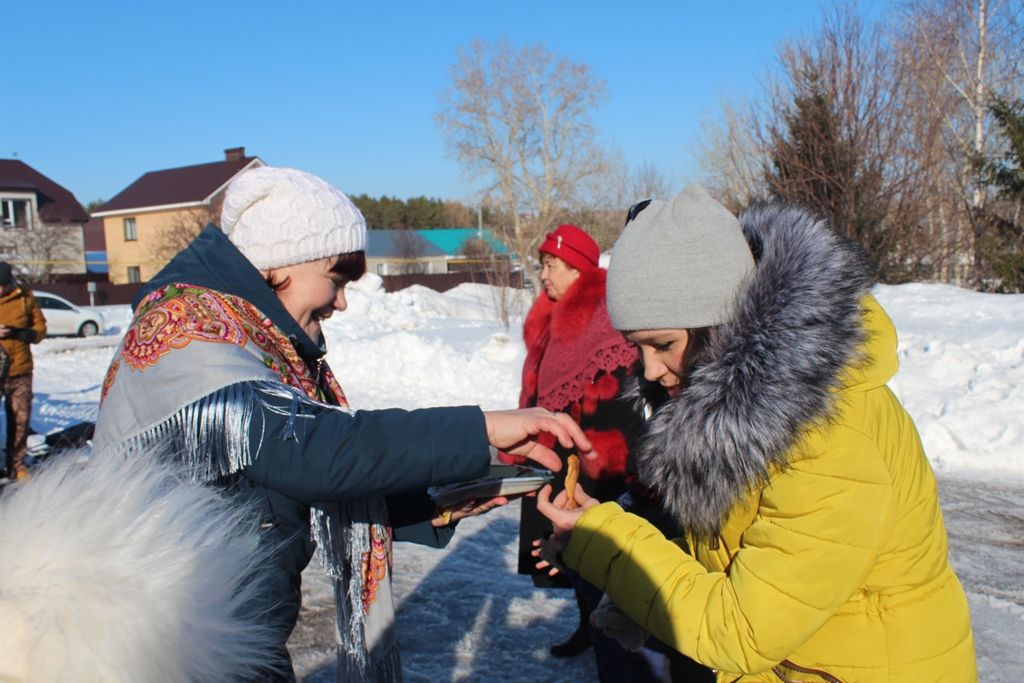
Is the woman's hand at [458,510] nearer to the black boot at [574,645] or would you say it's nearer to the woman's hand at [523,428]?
the woman's hand at [523,428]

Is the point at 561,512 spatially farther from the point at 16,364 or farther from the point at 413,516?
the point at 16,364

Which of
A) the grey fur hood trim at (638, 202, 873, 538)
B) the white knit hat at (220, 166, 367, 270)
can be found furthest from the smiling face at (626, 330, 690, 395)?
the white knit hat at (220, 166, 367, 270)

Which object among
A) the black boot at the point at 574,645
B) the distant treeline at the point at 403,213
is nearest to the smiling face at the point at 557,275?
the black boot at the point at 574,645

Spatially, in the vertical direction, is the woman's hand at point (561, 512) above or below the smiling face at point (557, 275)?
below

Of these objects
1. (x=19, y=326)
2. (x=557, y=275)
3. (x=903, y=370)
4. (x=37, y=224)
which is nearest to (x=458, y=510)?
(x=557, y=275)

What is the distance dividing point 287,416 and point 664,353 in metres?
0.87

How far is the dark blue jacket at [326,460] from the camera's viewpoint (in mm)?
1674

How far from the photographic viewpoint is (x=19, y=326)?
8398mm

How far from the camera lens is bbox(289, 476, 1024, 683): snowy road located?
4207 mm

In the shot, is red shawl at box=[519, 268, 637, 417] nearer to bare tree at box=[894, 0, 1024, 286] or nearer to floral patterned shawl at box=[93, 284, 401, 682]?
floral patterned shawl at box=[93, 284, 401, 682]

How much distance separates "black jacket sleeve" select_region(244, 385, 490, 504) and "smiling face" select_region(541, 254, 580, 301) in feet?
9.61

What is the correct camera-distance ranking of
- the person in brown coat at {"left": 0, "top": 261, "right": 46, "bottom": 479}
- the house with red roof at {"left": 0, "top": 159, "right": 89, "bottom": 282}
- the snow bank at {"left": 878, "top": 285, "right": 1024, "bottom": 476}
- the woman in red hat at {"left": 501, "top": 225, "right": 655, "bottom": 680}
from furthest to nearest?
1. the house with red roof at {"left": 0, "top": 159, "right": 89, "bottom": 282}
2. the person in brown coat at {"left": 0, "top": 261, "right": 46, "bottom": 479}
3. the snow bank at {"left": 878, "top": 285, "right": 1024, "bottom": 476}
4. the woman in red hat at {"left": 501, "top": 225, "right": 655, "bottom": 680}

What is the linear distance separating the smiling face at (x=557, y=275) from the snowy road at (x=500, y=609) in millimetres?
1931

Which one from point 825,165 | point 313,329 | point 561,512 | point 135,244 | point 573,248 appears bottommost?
point 561,512
